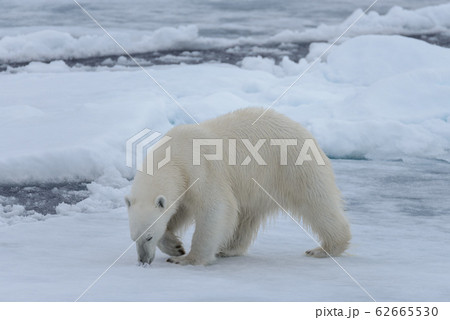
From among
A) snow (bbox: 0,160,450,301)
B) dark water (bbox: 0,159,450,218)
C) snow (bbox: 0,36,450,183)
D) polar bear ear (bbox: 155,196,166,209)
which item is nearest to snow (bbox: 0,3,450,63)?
snow (bbox: 0,36,450,183)

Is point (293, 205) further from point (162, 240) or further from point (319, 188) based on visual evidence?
point (162, 240)

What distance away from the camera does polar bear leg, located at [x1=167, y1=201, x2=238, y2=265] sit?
168 inches

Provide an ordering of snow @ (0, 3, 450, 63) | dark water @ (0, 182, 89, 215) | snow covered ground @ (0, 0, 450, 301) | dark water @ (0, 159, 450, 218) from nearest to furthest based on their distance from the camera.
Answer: snow covered ground @ (0, 0, 450, 301), dark water @ (0, 182, 89, 215), dark water @ (0, 159, 450, 218), snow @ (0, 3, 450, 63)

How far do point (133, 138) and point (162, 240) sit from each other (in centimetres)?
313

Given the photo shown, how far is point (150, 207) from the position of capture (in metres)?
4.11

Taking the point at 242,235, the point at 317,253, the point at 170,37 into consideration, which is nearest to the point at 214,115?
the point at 242,235

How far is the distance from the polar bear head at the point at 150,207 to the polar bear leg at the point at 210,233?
7.6 inches

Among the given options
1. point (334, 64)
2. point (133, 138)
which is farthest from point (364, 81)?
point (133, 138)

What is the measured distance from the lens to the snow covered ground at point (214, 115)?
3.92m

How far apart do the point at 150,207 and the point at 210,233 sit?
15.6 inches
